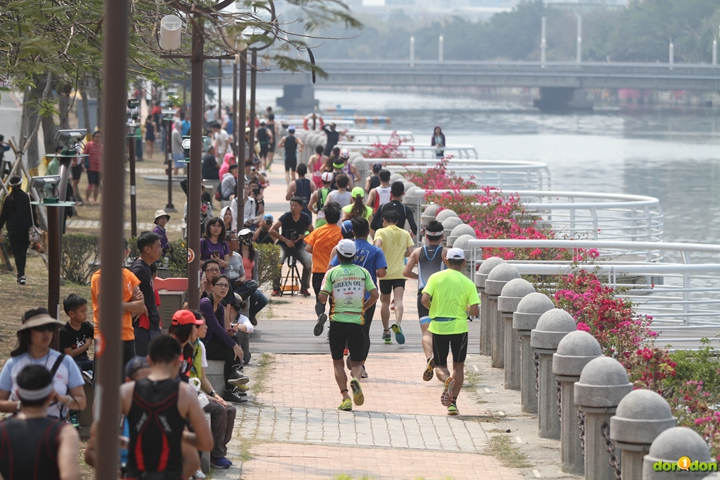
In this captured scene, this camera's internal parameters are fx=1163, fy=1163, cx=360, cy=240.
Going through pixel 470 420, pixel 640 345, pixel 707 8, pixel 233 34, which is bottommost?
pixel 470 420

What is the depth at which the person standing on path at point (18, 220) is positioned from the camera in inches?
655

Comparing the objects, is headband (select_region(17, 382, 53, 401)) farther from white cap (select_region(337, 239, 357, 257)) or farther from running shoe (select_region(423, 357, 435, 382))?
running shoe (select_region(423, 357, 435, 382))

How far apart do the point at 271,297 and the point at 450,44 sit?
151708 mm

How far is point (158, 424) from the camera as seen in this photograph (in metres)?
6.15

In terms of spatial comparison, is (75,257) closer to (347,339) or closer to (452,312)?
(347,339)

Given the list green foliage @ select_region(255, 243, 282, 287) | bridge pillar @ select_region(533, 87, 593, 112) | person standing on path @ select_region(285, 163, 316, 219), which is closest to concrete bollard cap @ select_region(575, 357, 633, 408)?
green foliage @ select_region(255, 243, 282, 287)

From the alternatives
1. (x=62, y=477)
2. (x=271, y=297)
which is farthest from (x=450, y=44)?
(x=62, y=477)

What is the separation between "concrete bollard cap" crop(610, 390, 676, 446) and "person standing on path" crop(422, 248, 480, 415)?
10.4 feet

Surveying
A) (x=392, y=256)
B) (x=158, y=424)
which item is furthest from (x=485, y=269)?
(x=158, y=424)

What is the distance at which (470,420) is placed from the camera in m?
10.9

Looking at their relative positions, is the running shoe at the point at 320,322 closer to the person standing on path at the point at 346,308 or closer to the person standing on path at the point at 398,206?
the person standing on path at the point at 346,308

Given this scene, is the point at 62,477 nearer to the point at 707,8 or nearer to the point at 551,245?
the point at 551,245

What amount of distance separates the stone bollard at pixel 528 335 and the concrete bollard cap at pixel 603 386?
88.8 inches

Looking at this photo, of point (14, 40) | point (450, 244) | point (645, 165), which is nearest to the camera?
point (14, 40)
